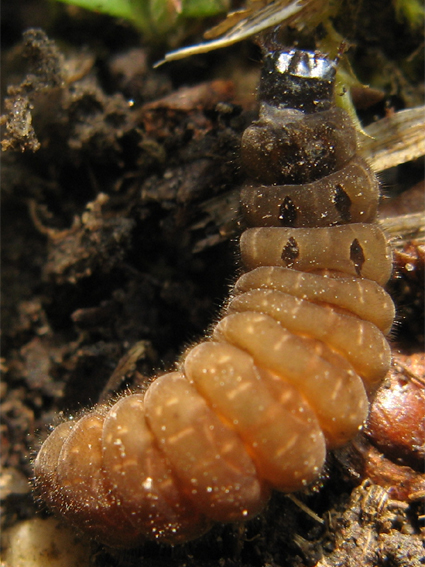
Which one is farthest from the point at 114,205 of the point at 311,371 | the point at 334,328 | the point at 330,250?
the point at 311,371

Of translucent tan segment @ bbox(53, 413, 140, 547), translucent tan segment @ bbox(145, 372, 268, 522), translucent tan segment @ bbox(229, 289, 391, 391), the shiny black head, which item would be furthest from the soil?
translucent tan segment @ bbox(145, 372, 268, 522)

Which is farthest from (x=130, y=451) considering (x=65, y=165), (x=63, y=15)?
(x=63, y=15)

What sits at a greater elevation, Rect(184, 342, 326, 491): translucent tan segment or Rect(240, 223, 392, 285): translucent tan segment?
Rect(240, 223, 392, 285): translucent tan segment

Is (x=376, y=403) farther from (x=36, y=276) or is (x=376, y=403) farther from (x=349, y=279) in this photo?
(x=36, y=276)

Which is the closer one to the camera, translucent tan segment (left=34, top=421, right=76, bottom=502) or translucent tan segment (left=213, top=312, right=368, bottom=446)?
translucent tan segment (left=213, top=312, right=368, bottom=446)

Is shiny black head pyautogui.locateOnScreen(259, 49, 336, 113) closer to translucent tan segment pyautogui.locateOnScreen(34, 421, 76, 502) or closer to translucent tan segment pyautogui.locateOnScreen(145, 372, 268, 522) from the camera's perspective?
translucent tan segment pyautogui.locateOnScreen(145, 372, 268, 522)

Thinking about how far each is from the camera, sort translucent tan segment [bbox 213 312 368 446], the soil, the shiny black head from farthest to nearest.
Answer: the soil < the shiny black head < translucent tan segment [bbox 213 312 368 446]

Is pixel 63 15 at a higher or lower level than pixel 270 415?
higher
